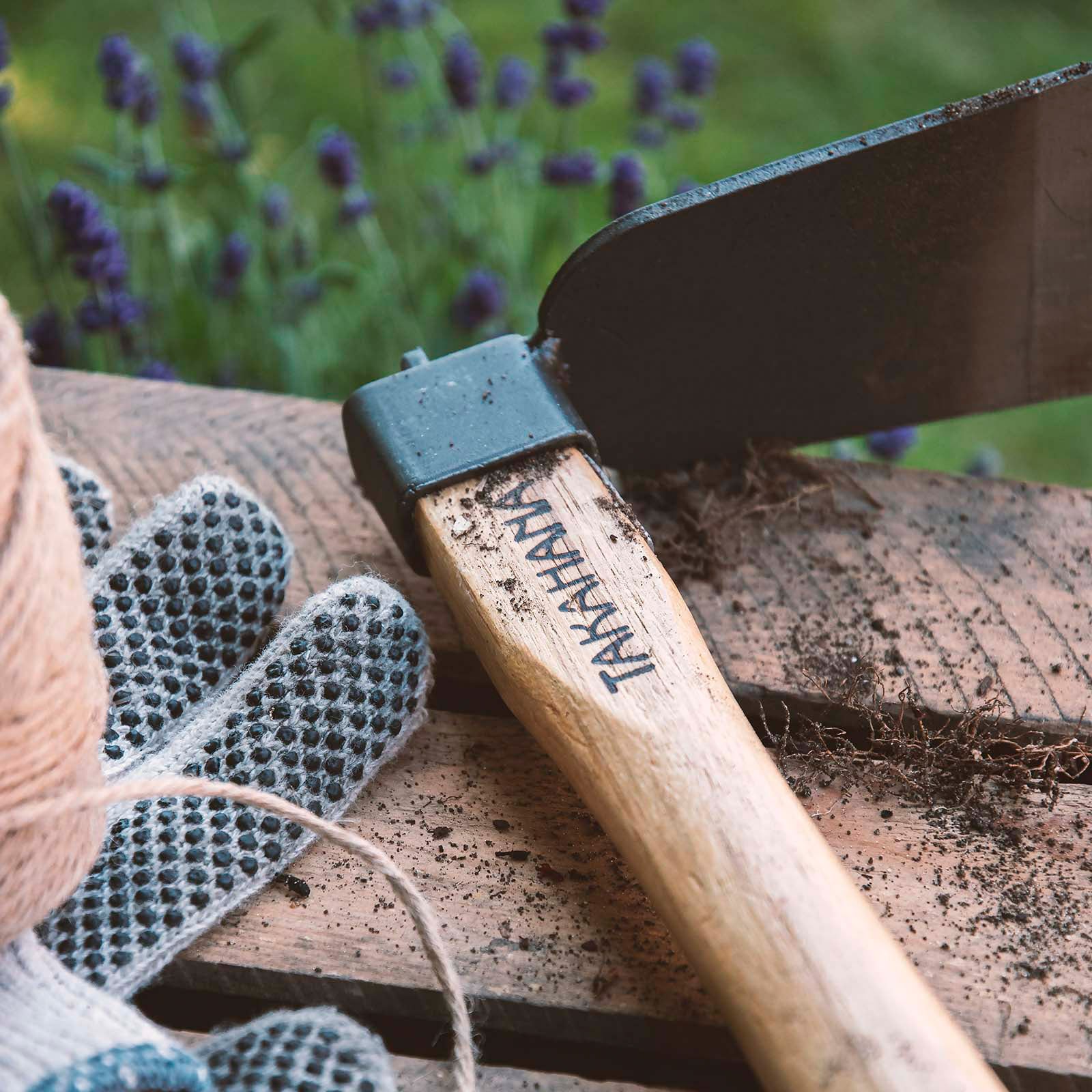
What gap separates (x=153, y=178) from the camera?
1.73 metres

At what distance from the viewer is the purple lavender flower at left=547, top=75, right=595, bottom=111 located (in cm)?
189

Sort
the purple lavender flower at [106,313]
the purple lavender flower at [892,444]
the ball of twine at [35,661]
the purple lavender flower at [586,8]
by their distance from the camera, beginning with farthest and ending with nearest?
the purple lavender flower at [586,8] → the purple lavender flower at [892,444] → the purple lavender flower at [106,313] → the ball of twine at [35,661]

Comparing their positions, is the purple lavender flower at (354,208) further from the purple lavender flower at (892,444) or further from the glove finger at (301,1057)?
the glove finger at (301,1057)

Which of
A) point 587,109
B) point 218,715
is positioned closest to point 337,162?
point 218,715

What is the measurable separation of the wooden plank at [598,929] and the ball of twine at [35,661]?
0.21m

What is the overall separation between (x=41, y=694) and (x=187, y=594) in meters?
0.36

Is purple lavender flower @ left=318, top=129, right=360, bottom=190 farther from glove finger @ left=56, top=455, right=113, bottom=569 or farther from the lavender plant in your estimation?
glove finger @ left=56, top=455, right=113, bottom=569

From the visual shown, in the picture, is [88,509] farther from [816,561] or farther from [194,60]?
[194,60]

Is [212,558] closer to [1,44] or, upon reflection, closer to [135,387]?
[135,387]

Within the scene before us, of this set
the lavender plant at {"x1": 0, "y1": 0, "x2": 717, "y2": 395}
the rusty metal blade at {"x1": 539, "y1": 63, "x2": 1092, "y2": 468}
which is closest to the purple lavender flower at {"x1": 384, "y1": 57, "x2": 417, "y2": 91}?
the lavender plant at {"x1": 0, "y1": 0, "x2": 717, "y2": 395}

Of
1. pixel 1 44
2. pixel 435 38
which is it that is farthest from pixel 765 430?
pixel 435 38

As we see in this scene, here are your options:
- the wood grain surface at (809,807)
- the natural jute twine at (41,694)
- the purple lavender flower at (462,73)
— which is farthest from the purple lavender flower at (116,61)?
the natural jute twine at (41,694)

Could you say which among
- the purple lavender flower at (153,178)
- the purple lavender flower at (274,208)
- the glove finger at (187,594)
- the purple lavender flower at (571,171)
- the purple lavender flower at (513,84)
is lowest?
the glove finger at (187,594)

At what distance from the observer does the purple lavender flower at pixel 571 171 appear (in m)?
1.85
